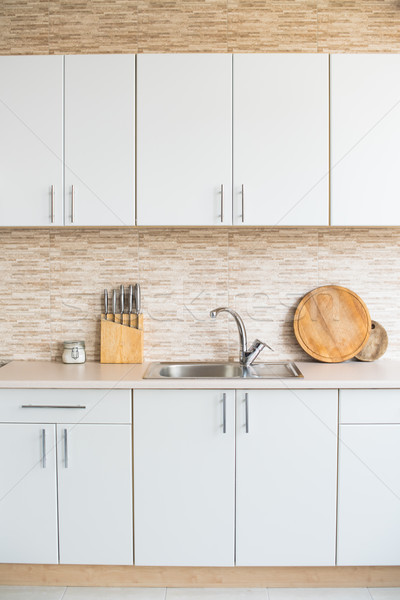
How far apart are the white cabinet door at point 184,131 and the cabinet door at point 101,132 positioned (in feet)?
0.19

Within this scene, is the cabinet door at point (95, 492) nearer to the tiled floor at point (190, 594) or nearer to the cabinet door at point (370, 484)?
the tiled floor at point (190, 594)

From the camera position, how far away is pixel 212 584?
229 cm

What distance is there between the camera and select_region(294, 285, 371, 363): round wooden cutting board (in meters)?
2.64

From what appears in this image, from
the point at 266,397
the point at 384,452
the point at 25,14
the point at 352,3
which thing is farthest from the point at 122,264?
the point at 352,3

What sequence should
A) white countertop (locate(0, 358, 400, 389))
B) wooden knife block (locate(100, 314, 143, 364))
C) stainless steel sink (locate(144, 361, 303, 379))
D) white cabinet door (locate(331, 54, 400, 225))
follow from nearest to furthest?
1. white countertop (locate(0, 358, 400, 389))
2. white cabinet door (locate(331, 54, 400, 225))
3. stainless steel sink (locate(144, 361, 303, 379))
4. wooden knife block (locate(100, 314, 143, 364))

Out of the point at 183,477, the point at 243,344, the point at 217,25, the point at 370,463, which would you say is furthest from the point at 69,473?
the point at 217,25

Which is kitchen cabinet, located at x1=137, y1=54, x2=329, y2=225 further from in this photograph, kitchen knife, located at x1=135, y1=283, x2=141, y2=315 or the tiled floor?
the tiled floor

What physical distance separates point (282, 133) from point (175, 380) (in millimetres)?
1228

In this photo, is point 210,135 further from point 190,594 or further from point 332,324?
point 190,594

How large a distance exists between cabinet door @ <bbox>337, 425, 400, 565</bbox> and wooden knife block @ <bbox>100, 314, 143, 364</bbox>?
1.07 m

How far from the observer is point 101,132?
7.82ft

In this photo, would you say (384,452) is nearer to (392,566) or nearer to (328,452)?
(328,452)

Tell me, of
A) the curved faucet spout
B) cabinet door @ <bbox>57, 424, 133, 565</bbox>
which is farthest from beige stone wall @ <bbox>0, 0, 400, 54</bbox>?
cabinet door @ <bbox>57, 424, 133, 565</bbox>

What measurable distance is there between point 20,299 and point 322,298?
1600 mm
